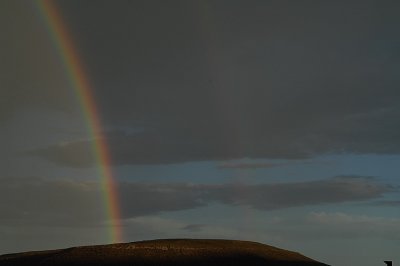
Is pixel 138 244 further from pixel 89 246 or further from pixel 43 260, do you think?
pixel 43 260

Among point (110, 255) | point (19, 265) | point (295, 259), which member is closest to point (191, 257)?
point (110, 255)

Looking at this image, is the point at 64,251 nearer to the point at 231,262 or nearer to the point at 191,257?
the point at 191,257

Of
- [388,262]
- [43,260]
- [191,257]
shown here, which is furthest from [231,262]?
[43,260]

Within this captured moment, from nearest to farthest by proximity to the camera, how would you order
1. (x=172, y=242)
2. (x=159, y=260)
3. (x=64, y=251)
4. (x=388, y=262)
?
(x=388, y=262), (x=159, y=260), (x=64, y=251), (x=172, y=242)

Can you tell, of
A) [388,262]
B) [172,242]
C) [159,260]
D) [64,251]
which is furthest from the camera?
[172,242]

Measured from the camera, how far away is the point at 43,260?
11769 centimetres

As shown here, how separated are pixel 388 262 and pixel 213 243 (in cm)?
4571

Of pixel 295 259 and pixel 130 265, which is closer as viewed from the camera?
pixel 130 265

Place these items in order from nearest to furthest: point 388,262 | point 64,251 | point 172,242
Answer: point 388,262 < point 64,251 < point 172,242

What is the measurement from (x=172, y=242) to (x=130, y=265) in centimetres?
2584

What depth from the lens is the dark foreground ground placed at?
11400cm

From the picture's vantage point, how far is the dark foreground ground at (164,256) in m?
114

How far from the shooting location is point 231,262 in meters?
117

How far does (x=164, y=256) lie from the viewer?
118188 mm
